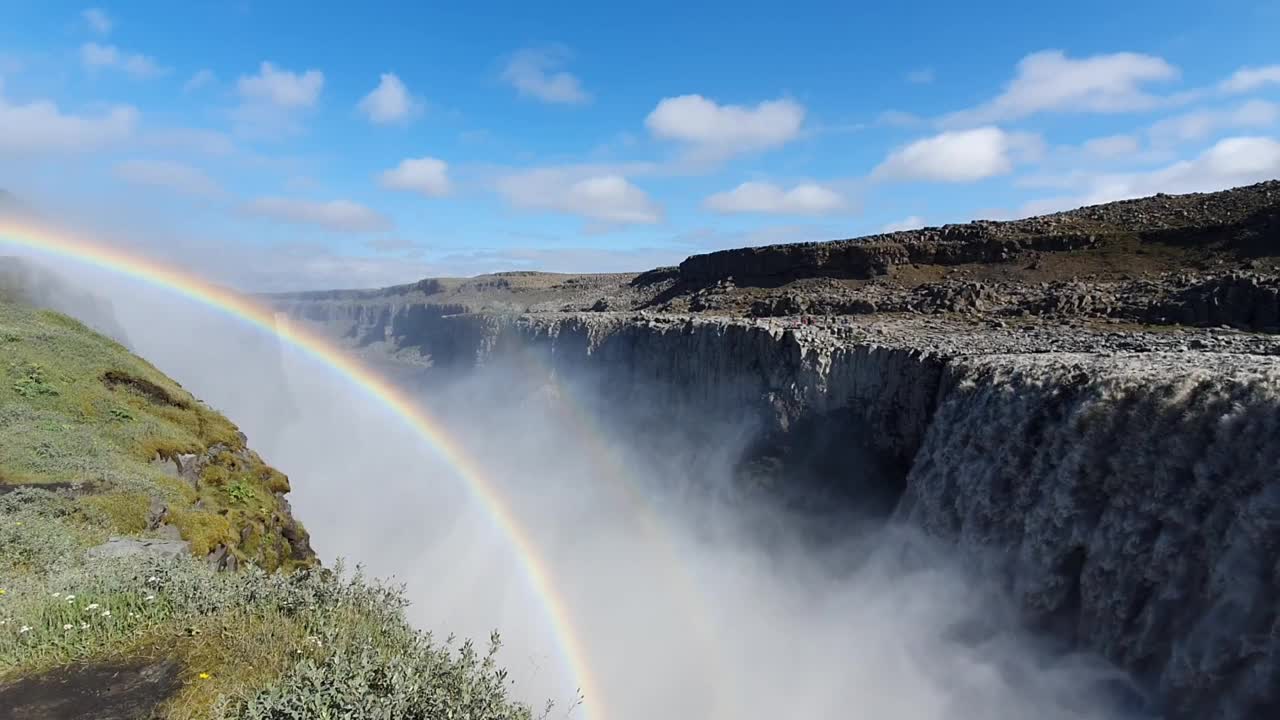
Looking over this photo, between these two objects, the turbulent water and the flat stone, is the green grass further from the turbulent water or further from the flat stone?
the turbulent water

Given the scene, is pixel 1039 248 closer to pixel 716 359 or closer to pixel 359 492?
pixel 716 359

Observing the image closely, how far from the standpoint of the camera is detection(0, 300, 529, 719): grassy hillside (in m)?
6.18

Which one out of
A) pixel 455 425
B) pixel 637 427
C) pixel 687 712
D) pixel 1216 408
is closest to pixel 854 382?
pixel 687 712

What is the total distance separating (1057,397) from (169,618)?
1800cm

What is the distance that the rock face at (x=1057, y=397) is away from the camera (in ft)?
35.9

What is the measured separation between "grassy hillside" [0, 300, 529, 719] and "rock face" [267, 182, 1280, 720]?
37.2 ft

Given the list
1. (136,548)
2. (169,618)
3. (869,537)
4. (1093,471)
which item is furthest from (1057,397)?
(136,548)

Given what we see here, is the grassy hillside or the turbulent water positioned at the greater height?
the grassy hillside

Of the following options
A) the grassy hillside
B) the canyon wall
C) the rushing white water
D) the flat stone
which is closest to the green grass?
the grassy hillside

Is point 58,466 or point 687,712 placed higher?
point 58,466

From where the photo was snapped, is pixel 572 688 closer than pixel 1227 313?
Yes

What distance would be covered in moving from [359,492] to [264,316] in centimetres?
4529

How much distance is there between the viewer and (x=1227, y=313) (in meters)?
24.9

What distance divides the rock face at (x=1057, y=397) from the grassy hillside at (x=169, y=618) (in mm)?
11329
